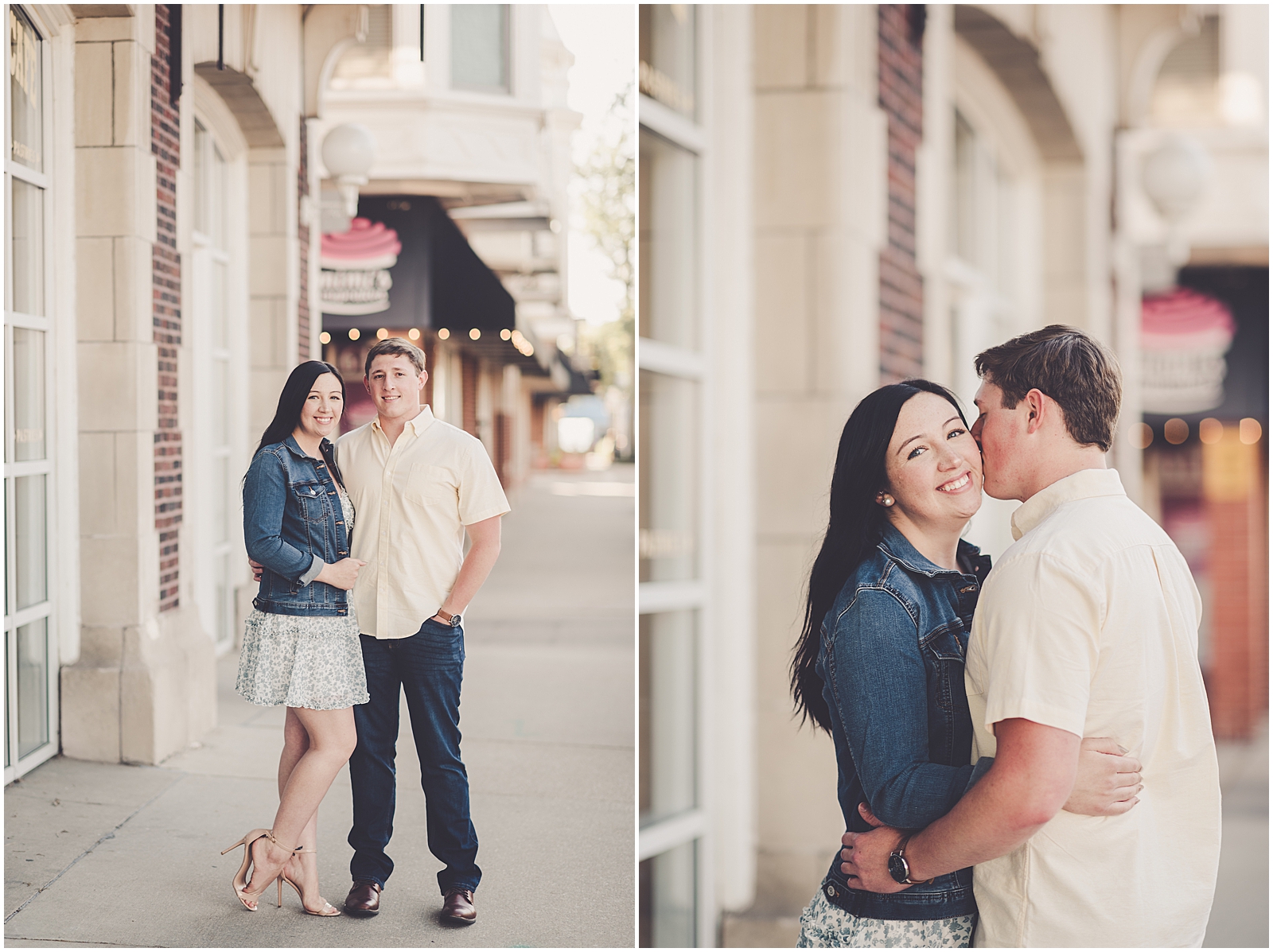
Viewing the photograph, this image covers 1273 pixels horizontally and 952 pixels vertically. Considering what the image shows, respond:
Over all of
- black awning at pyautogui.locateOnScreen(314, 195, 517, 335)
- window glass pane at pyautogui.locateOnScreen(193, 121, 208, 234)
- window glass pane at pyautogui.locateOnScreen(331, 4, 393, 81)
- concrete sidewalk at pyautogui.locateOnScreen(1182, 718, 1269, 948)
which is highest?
window glass pane at pyautogui.locateOnScreen(331, 4, 393, 81)

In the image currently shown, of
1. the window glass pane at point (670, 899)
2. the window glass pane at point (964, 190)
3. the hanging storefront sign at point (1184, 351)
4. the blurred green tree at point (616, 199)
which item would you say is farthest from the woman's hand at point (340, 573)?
the hanging storefront sign at point (1184, 351)

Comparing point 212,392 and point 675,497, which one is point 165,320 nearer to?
point 212,392

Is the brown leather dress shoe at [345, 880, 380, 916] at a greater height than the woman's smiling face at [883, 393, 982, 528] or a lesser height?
lesser

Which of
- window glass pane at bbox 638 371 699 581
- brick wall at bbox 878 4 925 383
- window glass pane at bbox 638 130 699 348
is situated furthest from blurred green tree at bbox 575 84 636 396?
brick wall at bbox 878 4 925 383

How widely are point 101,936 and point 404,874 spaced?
774 mm

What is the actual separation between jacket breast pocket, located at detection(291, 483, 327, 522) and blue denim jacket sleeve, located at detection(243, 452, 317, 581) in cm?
3

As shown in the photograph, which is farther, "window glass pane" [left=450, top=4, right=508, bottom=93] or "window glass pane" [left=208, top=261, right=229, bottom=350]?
"window glass pane" [left=450, top=4, right=508, bottom=93]

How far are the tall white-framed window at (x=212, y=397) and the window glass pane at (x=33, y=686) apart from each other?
421 millimetres

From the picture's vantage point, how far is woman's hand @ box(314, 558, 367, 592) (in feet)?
9.06

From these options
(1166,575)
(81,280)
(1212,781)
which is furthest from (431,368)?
(1212,781)

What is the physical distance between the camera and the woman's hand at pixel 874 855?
6.79 feet

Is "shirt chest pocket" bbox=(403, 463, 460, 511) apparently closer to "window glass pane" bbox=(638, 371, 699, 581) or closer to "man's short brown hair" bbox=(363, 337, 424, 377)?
"man's short brown hair" bbox=(363, 337, 424, 377)

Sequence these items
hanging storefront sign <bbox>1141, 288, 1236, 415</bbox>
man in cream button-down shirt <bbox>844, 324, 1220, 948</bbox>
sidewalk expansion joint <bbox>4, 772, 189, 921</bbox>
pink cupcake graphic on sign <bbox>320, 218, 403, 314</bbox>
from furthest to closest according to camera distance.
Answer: hanging storefront sign <bbox>1141, 288, 1236, 415</bbox>
pink cupcake graphic on sign <bbox>320, 218, 403, 314</bbox>
sidewalk expansion joint <bbox>4, 772, 189, 921</bbox>
man in cream button-down shirt <bbox>844, 324, 1220, 948</bbox>

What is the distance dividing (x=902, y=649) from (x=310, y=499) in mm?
1508
